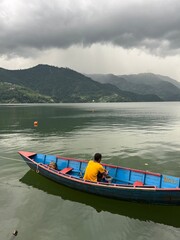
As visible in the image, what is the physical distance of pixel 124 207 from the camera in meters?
16.1

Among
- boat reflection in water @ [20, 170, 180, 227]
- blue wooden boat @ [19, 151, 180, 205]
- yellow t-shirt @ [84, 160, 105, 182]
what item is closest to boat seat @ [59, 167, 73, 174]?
blue wooden boat @ [19, 151, 180, 205]

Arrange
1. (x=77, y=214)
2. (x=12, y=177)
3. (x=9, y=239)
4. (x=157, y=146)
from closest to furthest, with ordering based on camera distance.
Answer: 1. (x=9, y=239)
2. (x=77, y=214)
3. (x=12, y=177)
4. (x=157, y=146)

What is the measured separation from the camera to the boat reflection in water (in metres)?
14.9

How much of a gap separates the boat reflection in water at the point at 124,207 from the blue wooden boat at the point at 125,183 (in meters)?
0.59

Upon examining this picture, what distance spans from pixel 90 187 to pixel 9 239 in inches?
258

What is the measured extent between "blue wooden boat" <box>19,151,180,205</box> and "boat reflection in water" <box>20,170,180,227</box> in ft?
1.92

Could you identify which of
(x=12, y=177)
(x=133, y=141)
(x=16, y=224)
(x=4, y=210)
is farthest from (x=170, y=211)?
(x=133, y=141)

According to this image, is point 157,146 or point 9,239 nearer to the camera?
point 9,239

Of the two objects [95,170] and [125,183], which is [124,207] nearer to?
[125,183]

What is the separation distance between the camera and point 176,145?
35.5m

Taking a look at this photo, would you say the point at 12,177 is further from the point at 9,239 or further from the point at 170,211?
the point at 170,211

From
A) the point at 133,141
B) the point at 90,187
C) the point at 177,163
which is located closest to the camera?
the point at 90,187

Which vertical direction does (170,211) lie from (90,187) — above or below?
below

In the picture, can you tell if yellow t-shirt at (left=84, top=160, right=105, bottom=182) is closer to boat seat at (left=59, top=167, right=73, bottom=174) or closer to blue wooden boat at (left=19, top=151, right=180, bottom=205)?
blue wooden boat at (left=19, top=151, right=180, bottom=205)
